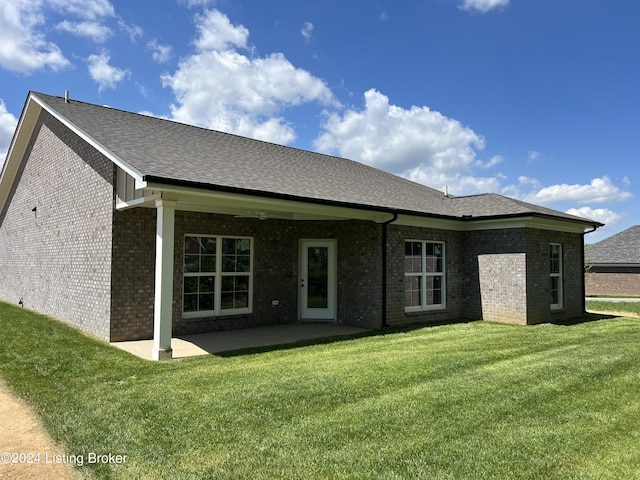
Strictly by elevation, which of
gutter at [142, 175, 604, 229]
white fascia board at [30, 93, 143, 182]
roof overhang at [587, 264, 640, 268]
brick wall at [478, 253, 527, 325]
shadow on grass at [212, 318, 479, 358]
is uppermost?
white fascia board at [30, 93, 143, 182]

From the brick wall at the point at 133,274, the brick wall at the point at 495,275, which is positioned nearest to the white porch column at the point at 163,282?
the brick wall at the point at 133,274

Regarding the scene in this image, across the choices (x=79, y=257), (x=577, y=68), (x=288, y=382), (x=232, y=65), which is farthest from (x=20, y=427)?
(x=577, y=68)

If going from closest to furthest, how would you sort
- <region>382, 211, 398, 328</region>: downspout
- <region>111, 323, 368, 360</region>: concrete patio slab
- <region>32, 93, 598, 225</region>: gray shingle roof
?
<region>32, 93, 598, 225</region>: gray shingle roof
<region>111, 323, 368, 360</region>: concrete patio slab
<region>382, 211, 398, 328</region>: downspout

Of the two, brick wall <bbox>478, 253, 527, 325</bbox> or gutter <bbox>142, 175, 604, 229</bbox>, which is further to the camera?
brick wall <bbox>478, 253, 527, 325</bbox>

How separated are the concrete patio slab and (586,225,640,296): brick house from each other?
27891 millimetres

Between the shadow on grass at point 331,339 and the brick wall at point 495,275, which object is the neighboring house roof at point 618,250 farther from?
the shadow on grass at point 331,339

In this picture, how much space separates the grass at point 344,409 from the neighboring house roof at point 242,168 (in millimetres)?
3068

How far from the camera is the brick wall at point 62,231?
909cm

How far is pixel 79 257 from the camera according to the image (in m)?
9.91

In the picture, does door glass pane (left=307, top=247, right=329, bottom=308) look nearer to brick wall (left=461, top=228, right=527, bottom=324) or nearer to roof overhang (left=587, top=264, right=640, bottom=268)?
brick wall (left=461, top=228, right=527, bottom=324)

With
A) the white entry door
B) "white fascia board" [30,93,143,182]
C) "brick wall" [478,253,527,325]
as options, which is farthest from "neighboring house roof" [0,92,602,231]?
the white entry door

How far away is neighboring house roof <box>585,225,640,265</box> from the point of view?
31.3 meters

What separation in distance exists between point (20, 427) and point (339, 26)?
11.9m

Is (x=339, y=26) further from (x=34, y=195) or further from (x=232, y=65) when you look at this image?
(x=34, y=195)
